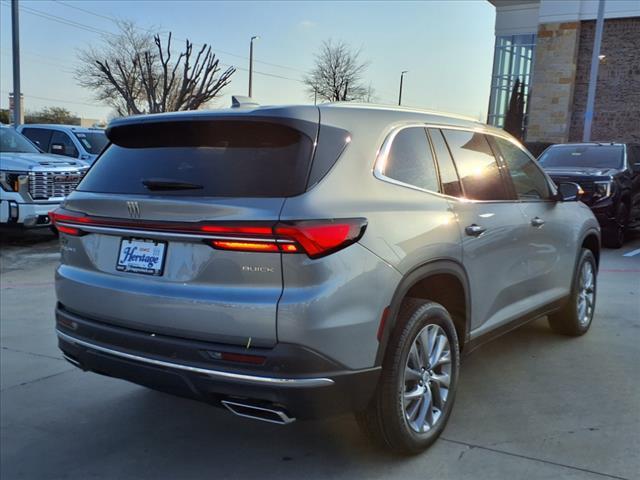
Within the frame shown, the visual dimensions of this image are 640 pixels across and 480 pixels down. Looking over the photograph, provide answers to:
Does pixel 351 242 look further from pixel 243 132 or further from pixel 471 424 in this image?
pixel 471 424

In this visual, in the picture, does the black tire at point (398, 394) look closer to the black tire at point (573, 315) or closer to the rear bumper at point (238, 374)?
the rear bumper at point (238, 374)

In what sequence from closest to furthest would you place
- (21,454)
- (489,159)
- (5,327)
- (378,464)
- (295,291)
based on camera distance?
(295,291) → (378,464) → (21,454) → (489,159) → (5,327)

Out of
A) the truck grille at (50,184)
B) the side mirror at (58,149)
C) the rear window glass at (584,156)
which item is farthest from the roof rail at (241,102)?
the side mirror at (58,149)

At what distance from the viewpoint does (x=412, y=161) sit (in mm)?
3246

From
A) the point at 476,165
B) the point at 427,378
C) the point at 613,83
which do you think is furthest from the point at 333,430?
the point at 613,83

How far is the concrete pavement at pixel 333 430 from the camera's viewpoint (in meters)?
3.08

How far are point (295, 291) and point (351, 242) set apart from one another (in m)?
0.33

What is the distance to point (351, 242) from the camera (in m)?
2.65

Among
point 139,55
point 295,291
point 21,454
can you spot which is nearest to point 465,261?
point 295,291

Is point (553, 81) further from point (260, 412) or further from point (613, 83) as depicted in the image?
point (260, 412)

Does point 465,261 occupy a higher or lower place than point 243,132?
lower

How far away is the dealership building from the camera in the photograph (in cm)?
2714

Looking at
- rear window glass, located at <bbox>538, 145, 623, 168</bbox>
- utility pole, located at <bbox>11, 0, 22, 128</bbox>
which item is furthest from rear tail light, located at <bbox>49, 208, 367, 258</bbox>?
utility pole, located at <bbox>11, 0, 22, 128</bbox>

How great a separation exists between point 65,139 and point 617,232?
39.8 ft
